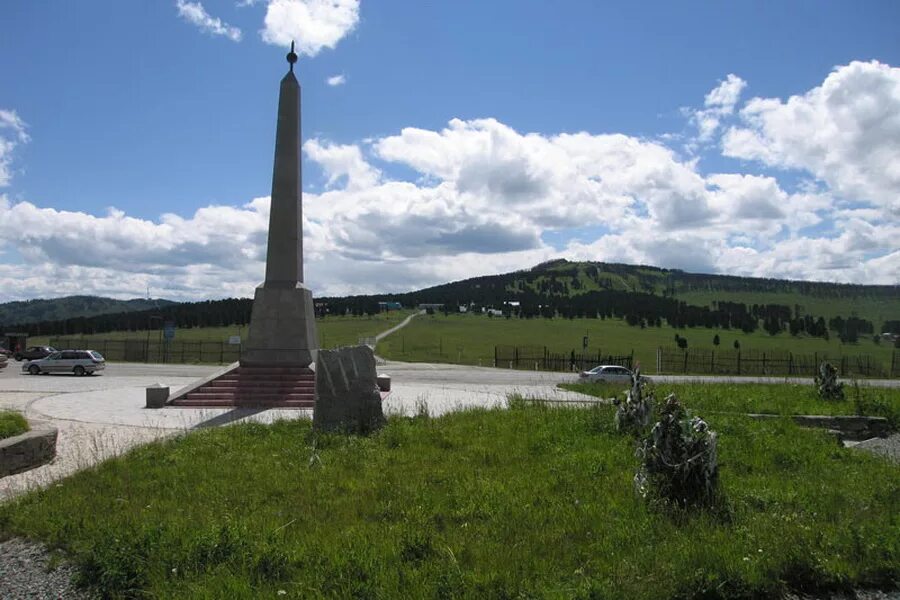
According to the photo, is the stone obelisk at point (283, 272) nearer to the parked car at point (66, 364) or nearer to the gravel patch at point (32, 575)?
the gravel patch at point (32, 575)

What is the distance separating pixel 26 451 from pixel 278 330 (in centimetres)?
1332

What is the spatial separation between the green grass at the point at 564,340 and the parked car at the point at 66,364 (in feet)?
93.3

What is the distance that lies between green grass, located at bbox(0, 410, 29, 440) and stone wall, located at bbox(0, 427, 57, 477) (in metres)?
0.97

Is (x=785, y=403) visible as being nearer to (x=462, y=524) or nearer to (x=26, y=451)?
(x=462, y=524)

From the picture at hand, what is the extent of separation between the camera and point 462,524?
22.3ft

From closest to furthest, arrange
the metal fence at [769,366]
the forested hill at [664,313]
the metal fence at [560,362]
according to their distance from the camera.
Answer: the metal fence at [769,366]
the metal fence at [560,362]
the forested hill at [664,313]

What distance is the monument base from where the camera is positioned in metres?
24.1

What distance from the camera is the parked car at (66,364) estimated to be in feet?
124

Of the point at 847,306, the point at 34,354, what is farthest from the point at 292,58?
the point at 847,306

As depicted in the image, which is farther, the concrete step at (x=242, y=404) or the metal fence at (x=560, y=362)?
the metal fence at (x=560, y=362)

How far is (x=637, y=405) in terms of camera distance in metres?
11.4

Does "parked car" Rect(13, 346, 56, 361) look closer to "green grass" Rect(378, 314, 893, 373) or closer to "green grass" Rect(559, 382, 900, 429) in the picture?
"green grass" Rect(378, 314, 893, 373)

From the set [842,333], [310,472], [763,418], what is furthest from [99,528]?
[842,333]

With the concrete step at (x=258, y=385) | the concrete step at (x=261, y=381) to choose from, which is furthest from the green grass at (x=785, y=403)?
the concrete step at (x=261, y=381)
